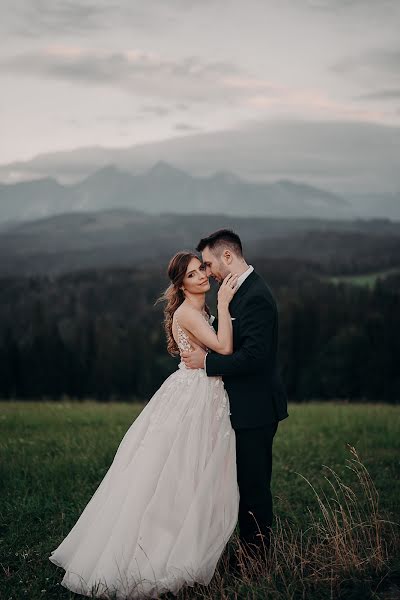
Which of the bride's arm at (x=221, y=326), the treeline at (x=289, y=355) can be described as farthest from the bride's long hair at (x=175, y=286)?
the treeline at (x=289, y=355)

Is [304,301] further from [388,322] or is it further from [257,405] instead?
[257,405]

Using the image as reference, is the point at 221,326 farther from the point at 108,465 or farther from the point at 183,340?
the point at 108,465

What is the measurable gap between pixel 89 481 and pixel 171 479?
3.63 metres

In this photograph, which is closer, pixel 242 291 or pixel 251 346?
pixel 251 346

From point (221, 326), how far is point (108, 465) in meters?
4.53

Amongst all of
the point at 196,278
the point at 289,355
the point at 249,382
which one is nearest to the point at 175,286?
the point at 196,278

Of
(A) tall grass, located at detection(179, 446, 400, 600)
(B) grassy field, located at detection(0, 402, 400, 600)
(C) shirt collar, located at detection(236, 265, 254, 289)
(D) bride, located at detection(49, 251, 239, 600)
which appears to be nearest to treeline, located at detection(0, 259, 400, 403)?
(B) grassy field, located at detection(0, 402, 400, 600)

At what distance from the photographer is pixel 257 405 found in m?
5.41

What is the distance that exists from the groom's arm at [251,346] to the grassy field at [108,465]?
155 cm

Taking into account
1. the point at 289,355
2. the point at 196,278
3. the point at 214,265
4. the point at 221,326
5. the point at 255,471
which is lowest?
the point at 289,355

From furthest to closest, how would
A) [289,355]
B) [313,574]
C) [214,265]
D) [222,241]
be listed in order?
[289,355] < [214,265] < [222,241] < [313,574]

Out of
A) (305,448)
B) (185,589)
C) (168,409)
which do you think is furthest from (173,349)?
(305,448)

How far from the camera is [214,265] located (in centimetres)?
554

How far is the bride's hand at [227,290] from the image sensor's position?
5.32m
